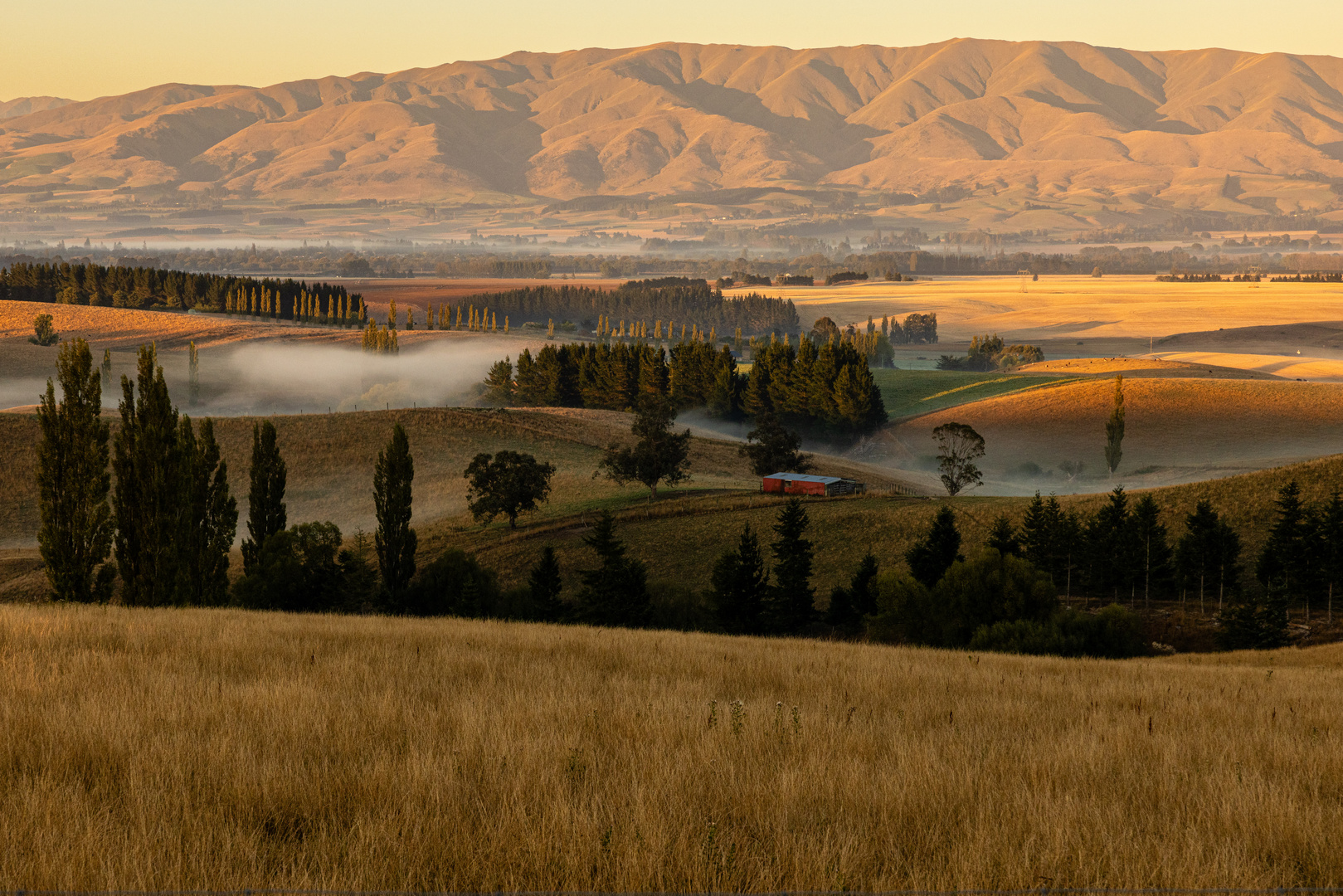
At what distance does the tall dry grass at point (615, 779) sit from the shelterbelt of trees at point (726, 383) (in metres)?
159

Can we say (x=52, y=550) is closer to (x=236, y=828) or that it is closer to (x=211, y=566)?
(x=211, y=566)

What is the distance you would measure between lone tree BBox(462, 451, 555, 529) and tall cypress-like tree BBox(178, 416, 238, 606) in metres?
35.1

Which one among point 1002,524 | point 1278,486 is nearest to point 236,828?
point 1002,524

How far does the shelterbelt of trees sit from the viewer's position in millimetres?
174375

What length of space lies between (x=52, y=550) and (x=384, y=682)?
110 feet

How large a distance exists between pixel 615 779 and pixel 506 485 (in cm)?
8649

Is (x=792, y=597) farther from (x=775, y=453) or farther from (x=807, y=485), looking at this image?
(x=775, y=453)

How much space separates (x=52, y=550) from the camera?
41.3 m

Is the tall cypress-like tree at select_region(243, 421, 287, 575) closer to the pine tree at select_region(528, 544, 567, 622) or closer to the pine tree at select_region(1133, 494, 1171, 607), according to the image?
the pine tree at select_region(528, 544, 567, 622)

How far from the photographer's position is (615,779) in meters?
9.39

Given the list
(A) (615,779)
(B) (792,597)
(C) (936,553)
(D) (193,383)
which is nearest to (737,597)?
(B) (792,597)

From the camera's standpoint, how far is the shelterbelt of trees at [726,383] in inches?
6865

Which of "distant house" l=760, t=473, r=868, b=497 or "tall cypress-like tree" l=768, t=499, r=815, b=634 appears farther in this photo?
"distant house" l=760, t=473, r=868, b=497

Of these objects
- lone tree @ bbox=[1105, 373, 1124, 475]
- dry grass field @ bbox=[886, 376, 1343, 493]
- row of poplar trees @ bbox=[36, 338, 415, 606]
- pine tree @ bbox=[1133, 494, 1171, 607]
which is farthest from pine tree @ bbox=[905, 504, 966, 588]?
lone tree @ bbox=[1105, 373, 1124, 475]
